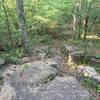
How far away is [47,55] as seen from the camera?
10.9m

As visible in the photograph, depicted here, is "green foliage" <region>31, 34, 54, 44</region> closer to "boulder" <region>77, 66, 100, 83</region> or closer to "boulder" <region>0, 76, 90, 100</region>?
"boulder" <region>77, 66, 100, 83</region>

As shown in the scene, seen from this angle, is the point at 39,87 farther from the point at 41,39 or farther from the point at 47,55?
the point at 41,39

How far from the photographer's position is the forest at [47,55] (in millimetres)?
5797

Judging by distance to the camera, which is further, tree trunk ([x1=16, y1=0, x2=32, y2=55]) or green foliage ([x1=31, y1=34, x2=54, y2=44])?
green foliage ([x1=31, y1=34, x2=54, y2=44])

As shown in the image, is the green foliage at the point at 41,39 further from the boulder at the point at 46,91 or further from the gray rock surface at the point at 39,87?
the boulder at the point at 46,91

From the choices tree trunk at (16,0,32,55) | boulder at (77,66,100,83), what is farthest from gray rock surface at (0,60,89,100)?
tree trunk at (16,0,32,55)

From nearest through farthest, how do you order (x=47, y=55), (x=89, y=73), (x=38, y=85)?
(x=38, y=85)
(x=89, y=73)
(x=47, y=55)

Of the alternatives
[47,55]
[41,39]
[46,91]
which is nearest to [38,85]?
[46,91]

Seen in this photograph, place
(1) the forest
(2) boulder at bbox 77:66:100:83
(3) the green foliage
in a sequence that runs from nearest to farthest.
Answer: (1) the forest < (2) boulder at bbox 77:66:100:83 < (3) the green foliage

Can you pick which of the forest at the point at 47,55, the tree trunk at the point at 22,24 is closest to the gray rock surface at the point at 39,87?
the forest at the point at 47,55

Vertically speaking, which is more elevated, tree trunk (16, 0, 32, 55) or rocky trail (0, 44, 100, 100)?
tree trunk (16, 0, 32, 55)

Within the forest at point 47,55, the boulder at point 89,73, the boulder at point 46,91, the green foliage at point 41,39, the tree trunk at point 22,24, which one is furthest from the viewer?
the green foliage at point 41,39

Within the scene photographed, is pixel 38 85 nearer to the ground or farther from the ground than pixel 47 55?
farther from the ground

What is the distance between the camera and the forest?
5.80 m
